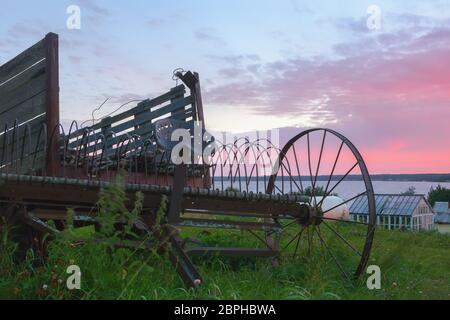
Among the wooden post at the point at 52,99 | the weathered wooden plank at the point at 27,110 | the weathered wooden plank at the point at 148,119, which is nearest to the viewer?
the wooden post at the point at 52,99

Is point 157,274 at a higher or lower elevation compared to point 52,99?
lower

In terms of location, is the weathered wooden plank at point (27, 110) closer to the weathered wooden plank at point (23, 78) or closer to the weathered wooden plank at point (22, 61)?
the weathered wooden plank at point (23, 78)

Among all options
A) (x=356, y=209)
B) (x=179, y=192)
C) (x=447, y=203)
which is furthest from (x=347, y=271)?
(x=447, y=203)

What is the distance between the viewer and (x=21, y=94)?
5.44 m

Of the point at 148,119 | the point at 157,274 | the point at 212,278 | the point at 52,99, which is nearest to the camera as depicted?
the point at 157,274

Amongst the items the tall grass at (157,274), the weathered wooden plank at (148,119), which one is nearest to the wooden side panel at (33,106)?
the tall grass at (157,274)

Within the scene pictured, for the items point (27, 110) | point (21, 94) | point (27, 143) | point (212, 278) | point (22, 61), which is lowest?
point (212, 278)

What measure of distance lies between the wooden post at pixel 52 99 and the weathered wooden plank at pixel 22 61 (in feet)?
0.41

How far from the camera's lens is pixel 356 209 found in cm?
2061

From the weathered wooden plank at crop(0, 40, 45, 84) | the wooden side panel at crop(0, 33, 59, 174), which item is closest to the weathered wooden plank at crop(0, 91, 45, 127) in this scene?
the wooden side panel at crop(0, 33, 59, 174)

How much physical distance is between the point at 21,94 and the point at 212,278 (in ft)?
8.64

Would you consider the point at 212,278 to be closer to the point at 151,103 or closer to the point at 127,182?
the point at 127,182

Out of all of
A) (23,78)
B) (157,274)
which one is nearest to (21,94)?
(23,78)

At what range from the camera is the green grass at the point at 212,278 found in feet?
11.4
